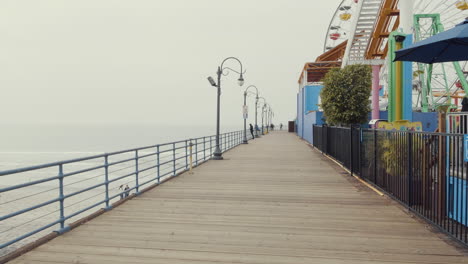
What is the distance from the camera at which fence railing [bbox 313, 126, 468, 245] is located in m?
5.47

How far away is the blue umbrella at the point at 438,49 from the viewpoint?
→ 5.61m

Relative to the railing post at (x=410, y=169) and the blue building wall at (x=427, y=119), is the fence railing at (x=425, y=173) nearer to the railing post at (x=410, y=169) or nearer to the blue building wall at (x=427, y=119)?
the railing post at (x=410, y=169)

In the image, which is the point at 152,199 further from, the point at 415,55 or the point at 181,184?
the point at 415,55

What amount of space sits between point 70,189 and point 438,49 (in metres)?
67.9

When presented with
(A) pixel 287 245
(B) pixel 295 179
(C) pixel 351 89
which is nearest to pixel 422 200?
(A) pixel 287 245

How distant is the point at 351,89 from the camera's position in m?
19.1

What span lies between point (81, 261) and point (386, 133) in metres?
6.82

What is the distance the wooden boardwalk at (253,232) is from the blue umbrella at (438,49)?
111 inches

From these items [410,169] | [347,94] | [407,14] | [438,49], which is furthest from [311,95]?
[438,49]

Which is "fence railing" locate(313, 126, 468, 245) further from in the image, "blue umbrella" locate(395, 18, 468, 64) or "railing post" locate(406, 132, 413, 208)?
"blue umbrella" locate(395, 18, 468, 64)

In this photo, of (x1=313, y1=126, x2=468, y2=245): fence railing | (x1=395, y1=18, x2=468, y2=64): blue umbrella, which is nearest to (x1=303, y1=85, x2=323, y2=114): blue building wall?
(x1=313, y1=126, x2=468, y2=245): fence railing

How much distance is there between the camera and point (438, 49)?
641 cm

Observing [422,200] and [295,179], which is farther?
[295,179]

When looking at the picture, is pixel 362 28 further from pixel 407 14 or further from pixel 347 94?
pixel 347 94
